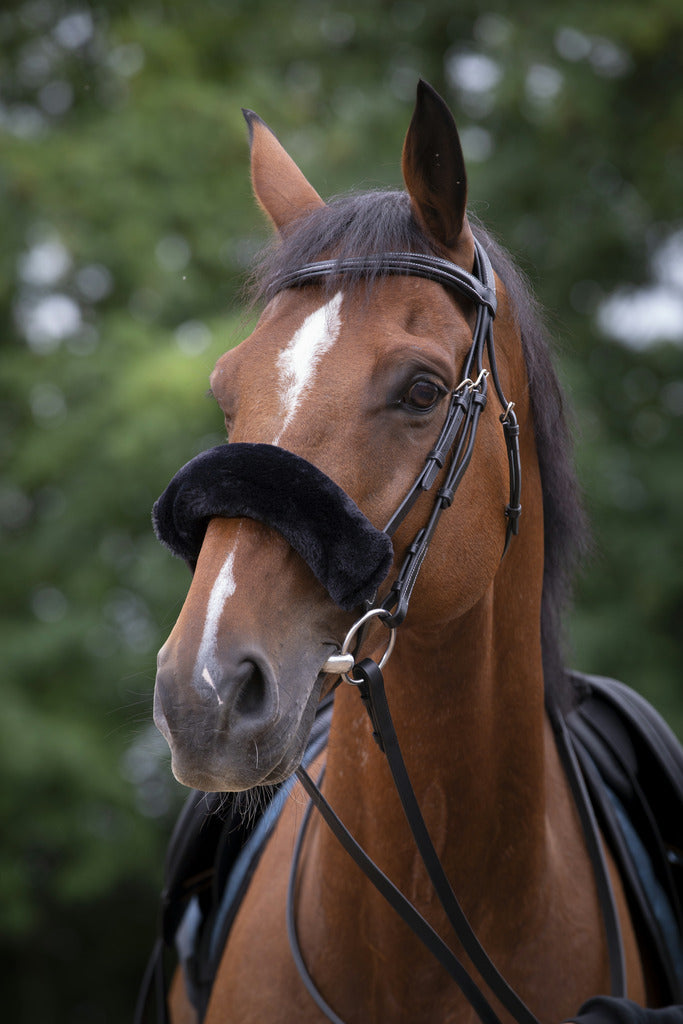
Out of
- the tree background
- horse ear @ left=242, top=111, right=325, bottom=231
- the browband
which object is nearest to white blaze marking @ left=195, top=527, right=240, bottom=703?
the browband

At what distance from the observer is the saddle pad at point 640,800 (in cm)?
258

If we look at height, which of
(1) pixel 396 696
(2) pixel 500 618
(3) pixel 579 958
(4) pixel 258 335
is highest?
(4) pixel 258 335

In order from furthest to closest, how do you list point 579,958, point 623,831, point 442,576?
point 623,831 → point 579,958 → point 442,576

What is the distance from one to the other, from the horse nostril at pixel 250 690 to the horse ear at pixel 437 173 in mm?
1048

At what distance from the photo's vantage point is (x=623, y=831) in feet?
9.05

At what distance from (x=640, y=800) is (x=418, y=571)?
4.52 feet

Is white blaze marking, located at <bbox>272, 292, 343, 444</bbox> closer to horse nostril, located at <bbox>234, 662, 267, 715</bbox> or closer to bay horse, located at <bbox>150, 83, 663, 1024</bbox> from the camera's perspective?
bay horse, located at <bbox>150, 83, 663, 1024</bbox>

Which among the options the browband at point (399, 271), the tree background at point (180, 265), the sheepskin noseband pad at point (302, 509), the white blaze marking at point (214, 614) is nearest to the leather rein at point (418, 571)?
the browband at point (399, 271)

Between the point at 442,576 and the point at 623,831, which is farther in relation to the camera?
the point at 623,831

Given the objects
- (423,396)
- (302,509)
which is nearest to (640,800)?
(423,396)

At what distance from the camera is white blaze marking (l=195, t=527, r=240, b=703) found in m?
1.57

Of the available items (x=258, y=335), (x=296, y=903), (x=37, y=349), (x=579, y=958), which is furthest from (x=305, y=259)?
(x=37, y=349)

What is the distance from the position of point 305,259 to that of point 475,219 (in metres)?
0.70

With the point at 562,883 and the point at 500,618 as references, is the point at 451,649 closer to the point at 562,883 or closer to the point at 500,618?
the point at 500,618
